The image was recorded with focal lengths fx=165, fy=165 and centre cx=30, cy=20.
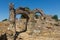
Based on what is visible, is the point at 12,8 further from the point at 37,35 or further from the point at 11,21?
the point at 37,35

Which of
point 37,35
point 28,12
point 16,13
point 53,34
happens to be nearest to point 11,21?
point 16,13

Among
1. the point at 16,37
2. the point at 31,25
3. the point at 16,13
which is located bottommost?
the point at 16,37

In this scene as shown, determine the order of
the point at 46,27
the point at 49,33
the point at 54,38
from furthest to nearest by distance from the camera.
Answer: the point at 46,27
the point at 49,33
the point at 54,38

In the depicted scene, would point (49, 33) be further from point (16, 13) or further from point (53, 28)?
point (16, 13)

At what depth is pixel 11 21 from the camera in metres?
23.3

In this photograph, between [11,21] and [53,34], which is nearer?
[53,34]

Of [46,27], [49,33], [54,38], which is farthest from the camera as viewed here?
[46,27]

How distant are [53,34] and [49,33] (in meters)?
0.59

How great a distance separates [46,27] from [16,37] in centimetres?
426

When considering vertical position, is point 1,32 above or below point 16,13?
below

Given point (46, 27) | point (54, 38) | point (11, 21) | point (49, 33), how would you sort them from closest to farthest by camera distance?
1. point (54, 38)
2. point (49, 33)
3. point (46, 27)
4. point (11, 21)

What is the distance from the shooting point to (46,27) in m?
21.7

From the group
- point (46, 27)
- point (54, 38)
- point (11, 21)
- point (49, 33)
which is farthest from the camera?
point (11, 21)

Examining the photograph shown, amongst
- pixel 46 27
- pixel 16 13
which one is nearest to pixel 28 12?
pixel 16 13
